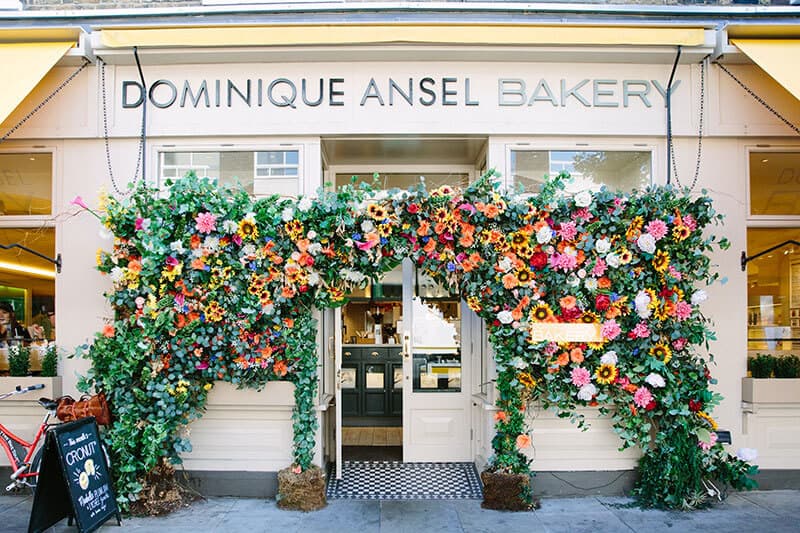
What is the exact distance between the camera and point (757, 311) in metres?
5.50

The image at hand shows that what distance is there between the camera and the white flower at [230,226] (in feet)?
15.8

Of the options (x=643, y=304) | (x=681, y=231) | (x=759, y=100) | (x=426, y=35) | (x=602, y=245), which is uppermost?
(x=426, y=35)

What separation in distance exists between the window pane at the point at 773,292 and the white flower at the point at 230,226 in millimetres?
4776

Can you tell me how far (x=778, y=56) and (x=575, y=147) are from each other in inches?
72.6

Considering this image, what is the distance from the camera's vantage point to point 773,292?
5.55m

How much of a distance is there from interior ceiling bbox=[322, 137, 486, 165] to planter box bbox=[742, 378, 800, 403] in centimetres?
340

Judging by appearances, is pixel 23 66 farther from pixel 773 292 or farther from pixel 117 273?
pixel 773 292

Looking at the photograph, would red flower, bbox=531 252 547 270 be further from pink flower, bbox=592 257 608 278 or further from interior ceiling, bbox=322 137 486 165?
interior ceiling, bbox=322 137 486 165

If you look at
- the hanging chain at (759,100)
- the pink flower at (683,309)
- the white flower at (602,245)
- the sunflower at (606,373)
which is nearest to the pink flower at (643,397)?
the sunflower at (606,373)

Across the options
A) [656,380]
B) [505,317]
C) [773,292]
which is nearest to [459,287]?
[505,317]

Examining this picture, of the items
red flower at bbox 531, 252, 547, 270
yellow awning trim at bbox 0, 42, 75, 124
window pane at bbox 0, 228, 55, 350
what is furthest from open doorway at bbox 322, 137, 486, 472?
window pane at bbox 0, 228, 55, 350

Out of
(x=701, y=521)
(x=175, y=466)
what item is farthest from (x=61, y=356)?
(x=701, y=521)

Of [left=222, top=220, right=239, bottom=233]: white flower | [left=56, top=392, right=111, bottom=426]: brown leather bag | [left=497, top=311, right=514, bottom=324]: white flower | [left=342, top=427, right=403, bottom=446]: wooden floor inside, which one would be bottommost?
[left=342, top=427, right=403, bottom=446]: wooden floor inside

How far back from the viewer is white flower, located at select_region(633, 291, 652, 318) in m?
4.84
